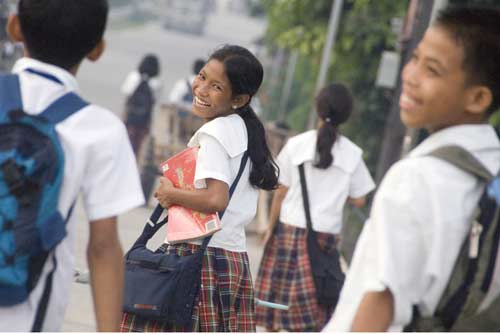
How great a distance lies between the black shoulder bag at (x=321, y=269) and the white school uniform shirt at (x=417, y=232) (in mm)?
3733

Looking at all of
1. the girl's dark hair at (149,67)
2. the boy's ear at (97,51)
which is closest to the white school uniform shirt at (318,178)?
the boy's ear at (97,51)

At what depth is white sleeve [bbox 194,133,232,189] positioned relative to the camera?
3916 millimetres

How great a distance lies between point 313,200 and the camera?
20.2 feet

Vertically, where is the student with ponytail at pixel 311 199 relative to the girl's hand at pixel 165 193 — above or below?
below

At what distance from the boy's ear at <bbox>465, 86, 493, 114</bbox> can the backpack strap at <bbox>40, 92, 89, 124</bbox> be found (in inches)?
34.7

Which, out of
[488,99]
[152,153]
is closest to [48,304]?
[488,99]

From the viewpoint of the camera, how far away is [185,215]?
402cm

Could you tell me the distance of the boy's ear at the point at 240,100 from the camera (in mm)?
4250

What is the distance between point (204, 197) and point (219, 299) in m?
0.46

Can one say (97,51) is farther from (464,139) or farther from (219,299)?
(219,299)

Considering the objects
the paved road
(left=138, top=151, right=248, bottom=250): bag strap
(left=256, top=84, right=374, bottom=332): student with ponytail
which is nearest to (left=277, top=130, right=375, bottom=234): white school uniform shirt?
(left=256, top=84, right=374, bottom=332): student with ponytail

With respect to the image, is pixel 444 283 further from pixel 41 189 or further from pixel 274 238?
pixel 274 238

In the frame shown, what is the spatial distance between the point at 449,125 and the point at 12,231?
101 centimetres

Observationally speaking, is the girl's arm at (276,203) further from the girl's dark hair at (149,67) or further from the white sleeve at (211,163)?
the girl's dark hair at (149,67)
